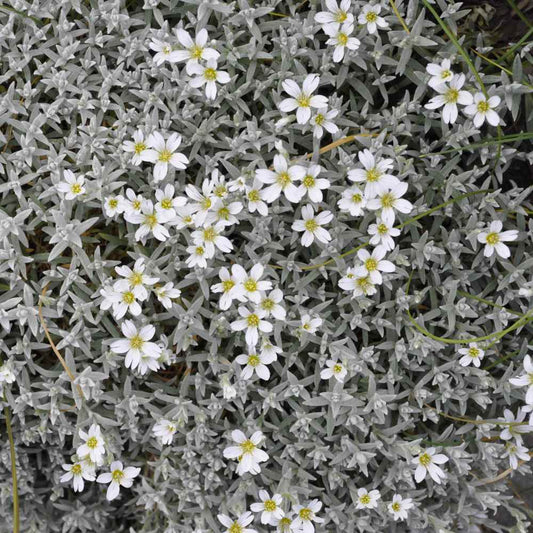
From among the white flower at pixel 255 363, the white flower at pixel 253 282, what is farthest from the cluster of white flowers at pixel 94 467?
the white flower at pixel 253 282

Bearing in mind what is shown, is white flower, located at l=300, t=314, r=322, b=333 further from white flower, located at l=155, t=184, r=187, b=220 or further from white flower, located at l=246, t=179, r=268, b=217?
white flower, located at l=155, t=184, r=187, b=220

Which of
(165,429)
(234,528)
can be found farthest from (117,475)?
(234,528)

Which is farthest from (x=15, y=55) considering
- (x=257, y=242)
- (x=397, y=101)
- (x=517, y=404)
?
(x=517, y=404)

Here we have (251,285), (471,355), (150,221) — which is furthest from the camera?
(471,355)

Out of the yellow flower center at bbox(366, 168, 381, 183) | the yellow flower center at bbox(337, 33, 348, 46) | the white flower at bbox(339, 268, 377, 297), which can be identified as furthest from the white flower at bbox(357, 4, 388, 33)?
the white flower at bbox(339, 268, 377, 297)

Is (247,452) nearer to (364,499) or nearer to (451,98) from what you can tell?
(364,499)

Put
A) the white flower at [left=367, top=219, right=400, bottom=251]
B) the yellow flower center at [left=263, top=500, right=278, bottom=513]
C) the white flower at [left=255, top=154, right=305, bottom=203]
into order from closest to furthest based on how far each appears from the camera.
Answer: the white flower at [left=255, top=154, right=305, bottom=203] < the white flower at [left=367, top=219, right=400, bottom=251] < the yellow flower center at [left=263, top=500, right=278, bottom=513]
